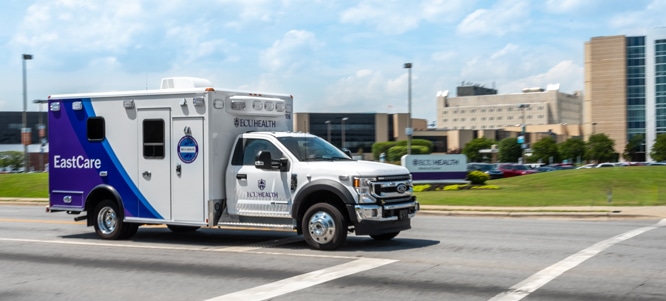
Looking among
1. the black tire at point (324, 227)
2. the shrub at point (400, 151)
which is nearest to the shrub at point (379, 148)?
the shrub at point (400, 151)

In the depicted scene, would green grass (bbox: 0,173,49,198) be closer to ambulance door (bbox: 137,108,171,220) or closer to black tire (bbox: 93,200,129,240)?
black tire (bbox: 93,200,129,240)

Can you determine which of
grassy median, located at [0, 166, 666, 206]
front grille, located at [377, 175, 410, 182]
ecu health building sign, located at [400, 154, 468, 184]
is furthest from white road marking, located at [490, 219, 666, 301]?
ecu health building sign, located at [400, 154, 468, 184]

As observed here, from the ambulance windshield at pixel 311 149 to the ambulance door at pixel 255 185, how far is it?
27 cm

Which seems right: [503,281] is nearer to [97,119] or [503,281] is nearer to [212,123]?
[212,123]

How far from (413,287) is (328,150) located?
4.77m

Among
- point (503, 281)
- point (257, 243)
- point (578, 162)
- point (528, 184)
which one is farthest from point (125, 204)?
point (578, 162)

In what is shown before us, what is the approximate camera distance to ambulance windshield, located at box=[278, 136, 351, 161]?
13.0 meters

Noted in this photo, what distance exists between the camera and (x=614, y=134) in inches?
6043

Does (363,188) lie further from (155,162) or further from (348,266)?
(155,162)

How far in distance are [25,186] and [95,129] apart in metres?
23.8

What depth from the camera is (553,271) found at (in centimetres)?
1016

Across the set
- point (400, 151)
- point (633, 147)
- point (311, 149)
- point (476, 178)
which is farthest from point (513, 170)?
point (633, 147)

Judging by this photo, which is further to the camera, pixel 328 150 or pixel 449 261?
pixel 328 150

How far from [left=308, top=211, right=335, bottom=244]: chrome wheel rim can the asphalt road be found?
11.5 inches
